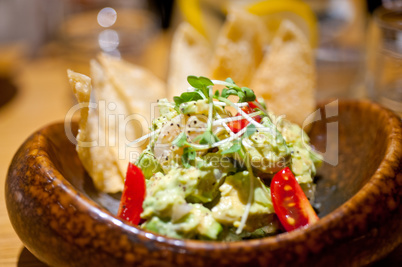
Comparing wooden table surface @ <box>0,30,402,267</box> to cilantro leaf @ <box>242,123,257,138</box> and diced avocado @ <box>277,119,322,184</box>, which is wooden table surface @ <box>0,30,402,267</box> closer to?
diced avocado @ <box>277,119,322,184</box>

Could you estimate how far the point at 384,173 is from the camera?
3.21 ft

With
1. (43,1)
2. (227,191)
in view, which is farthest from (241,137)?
(43,1)

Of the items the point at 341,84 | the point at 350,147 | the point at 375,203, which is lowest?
the point at 341,84

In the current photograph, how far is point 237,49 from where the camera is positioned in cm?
175

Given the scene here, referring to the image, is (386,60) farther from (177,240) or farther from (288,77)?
(177,240)

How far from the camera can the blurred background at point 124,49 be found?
213cm

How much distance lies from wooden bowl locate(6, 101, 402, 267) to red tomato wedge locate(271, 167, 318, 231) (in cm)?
10

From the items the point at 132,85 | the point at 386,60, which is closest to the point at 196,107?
the point at 132,85

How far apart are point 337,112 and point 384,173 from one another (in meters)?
0.53

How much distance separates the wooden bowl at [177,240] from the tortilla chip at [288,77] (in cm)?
44

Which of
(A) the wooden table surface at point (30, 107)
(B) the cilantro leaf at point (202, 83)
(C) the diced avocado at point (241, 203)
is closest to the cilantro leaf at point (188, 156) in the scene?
(C) the diced avocado at point (241, 203)

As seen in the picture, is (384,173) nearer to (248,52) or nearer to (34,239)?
(34,239)

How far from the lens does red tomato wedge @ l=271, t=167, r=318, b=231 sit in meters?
1.02

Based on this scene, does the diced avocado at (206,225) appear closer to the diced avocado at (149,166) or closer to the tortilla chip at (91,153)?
the diced avocado at (149,166)
